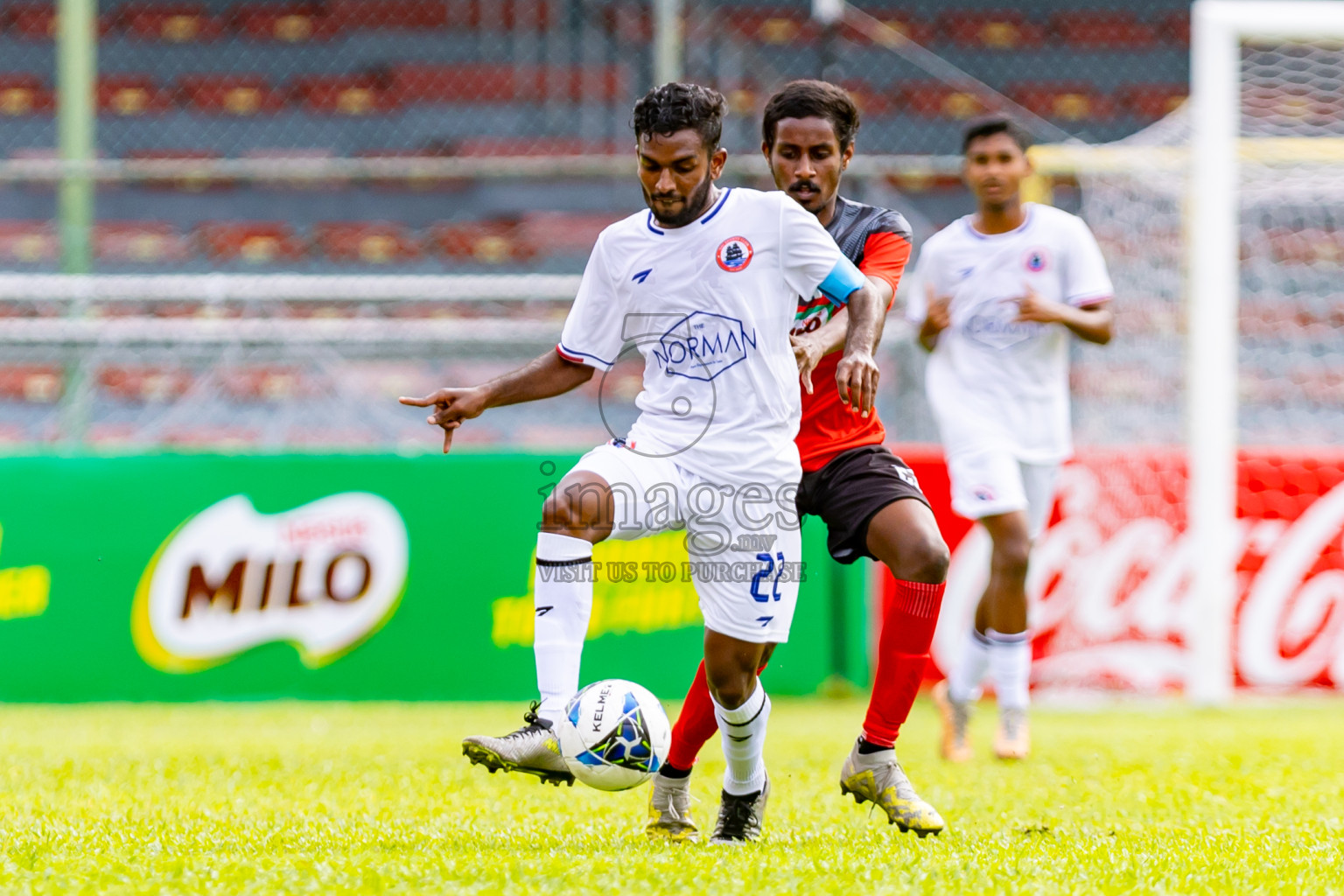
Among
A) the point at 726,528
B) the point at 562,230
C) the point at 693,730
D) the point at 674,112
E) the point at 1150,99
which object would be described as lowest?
the point at 693,730

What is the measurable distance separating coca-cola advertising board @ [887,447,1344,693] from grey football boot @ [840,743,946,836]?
14.7 feet

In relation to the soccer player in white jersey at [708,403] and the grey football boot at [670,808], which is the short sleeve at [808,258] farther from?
the grey football boot at [670,808]

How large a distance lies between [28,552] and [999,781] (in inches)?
217

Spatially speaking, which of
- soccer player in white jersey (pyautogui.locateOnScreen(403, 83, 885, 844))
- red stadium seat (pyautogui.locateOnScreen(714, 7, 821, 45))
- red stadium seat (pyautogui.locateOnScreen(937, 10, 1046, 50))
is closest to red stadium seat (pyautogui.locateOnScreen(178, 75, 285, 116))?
red stadium seat (pyautogui.locateOnScreen(714, 7, 821, 45))

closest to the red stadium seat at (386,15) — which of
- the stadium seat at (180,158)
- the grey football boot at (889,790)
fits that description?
the stadium seat at (180,158)

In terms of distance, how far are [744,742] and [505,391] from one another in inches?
39.2

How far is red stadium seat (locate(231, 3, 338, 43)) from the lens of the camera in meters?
14.1

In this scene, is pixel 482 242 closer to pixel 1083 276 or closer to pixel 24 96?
pixel 24 96

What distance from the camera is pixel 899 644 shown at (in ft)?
12.5

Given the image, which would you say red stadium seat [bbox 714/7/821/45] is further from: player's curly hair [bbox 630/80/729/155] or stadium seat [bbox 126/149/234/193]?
player's curly hair [bbox 630/80/729/155]

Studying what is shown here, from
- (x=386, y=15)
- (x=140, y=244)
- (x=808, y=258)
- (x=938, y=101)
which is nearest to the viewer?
(x=808, y=258)

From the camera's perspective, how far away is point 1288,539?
8.40m

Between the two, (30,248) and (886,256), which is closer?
(886,256)

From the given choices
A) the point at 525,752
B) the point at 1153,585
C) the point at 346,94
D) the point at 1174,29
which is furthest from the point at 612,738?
the point at 1174,29
